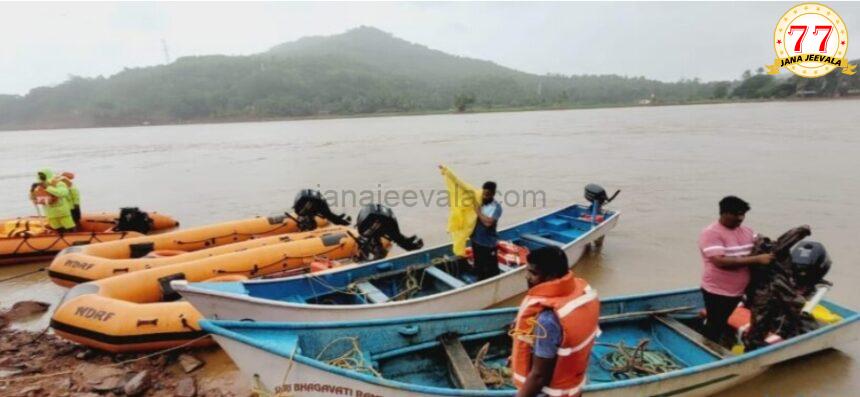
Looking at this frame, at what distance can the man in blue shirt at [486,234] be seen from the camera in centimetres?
595

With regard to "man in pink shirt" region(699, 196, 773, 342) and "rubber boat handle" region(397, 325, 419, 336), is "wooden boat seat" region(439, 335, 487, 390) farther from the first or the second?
"man in pink shirt" region(699, 196, 773, 342)

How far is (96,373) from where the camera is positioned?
514cm

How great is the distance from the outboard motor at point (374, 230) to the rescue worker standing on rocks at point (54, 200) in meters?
6.30

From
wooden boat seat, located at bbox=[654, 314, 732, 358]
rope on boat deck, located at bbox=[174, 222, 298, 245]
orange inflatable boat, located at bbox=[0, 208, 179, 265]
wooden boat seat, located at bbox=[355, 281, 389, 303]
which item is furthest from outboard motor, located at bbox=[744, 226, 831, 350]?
orange inflatable boat, located at bbox=[0, 208, 179, 265]

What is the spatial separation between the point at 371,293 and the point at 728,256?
12.7 ft

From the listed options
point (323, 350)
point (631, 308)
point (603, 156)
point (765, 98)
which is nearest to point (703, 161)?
point (603, 156)

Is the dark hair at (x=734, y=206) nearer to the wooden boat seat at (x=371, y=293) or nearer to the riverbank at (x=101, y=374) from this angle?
the wooden boat seat at (x=371, y=293)

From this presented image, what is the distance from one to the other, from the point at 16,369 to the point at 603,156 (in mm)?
23069

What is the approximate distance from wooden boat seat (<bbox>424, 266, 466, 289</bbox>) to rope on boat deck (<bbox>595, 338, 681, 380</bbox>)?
6.46 feet

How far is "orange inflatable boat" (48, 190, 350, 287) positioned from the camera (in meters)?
7.22

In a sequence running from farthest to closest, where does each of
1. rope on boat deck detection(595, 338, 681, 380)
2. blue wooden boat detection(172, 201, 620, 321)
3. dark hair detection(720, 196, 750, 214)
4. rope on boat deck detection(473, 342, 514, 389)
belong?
blue wooden boat detection(172, 201, 620, 321) < rope on boat deck detection(595, 338, 681, 380) < rope on boat deck detection(473, 342, 514, 389) < dark hair detection(720, 196, 750, 214)

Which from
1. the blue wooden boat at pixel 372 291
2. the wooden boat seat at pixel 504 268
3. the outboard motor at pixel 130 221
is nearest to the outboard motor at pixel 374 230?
the blue wooden boat at pixel 372 291

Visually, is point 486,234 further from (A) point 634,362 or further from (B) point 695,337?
(B) point 695,337

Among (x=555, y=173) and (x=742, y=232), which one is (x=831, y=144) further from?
(x=742, y=232)
